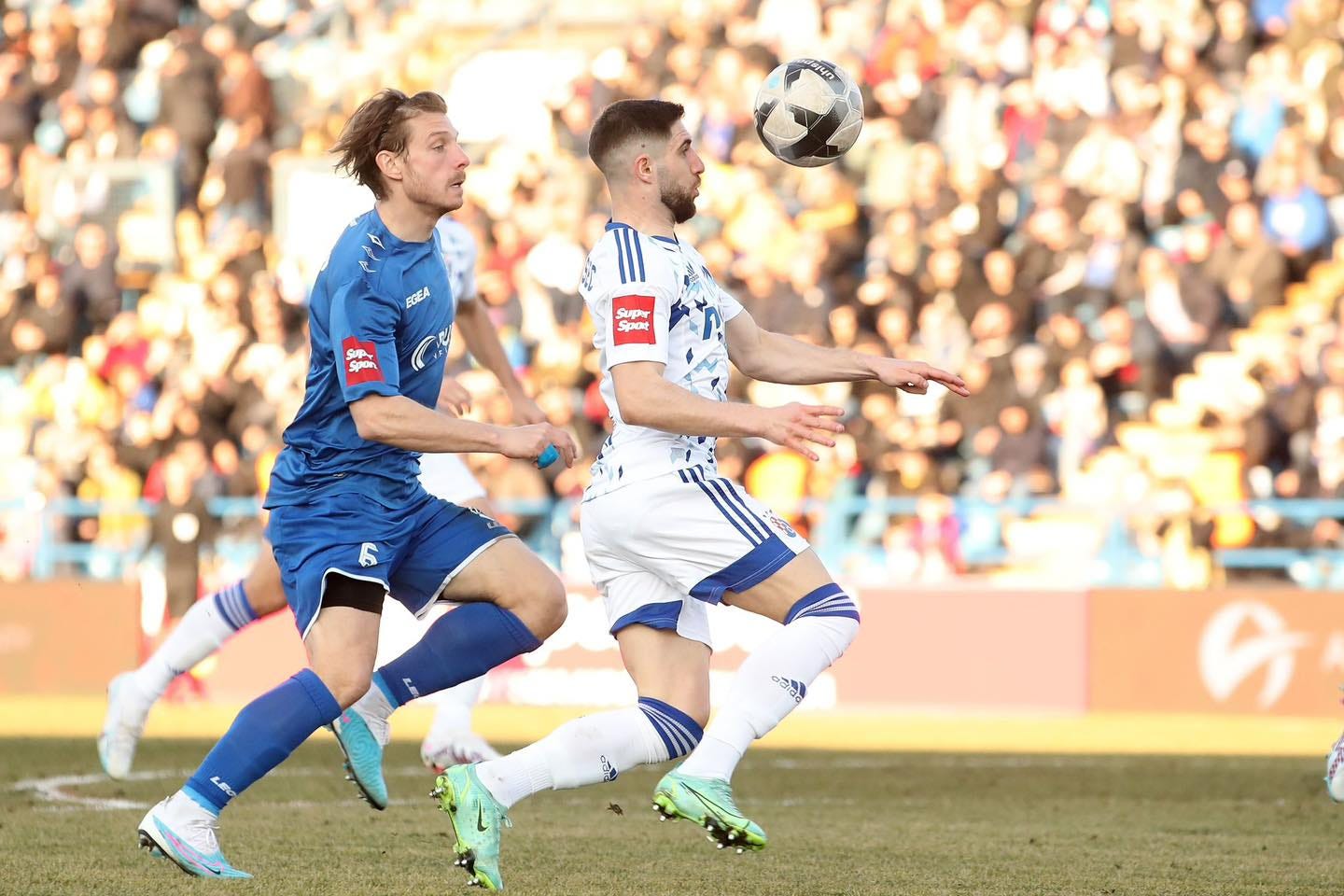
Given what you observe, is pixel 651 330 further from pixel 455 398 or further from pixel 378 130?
pixel 455 398

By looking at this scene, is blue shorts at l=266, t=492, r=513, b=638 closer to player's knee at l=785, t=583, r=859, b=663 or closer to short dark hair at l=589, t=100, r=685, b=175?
player's knee at l=785, t=583, r=859, b=663

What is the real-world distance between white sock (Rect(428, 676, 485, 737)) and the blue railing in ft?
21.8

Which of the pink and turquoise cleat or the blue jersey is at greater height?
the blue jersey

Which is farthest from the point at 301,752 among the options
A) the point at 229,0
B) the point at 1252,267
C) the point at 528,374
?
the point at 229,0

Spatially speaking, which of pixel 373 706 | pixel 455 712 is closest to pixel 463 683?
pixel 455 712

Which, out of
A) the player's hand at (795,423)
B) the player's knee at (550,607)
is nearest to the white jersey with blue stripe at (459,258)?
the player's knee at (550,607)

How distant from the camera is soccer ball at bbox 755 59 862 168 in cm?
714

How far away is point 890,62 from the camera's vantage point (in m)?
19.4

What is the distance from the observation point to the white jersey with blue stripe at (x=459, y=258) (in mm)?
8789

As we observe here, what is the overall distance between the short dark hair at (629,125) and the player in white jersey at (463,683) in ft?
5.09

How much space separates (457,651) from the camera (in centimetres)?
649

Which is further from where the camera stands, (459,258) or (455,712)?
(459,258)

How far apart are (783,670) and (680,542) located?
46 centimetres

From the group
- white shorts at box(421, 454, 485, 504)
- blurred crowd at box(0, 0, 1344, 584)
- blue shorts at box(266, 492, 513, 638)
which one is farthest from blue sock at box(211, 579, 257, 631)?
blurred crowd at box(0, 0, 1344, 584)
